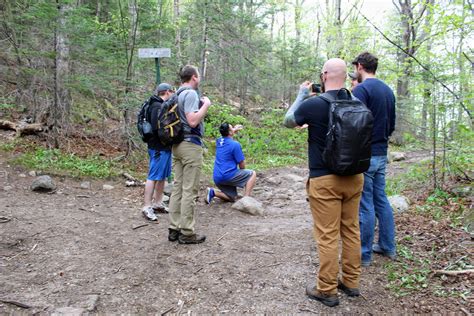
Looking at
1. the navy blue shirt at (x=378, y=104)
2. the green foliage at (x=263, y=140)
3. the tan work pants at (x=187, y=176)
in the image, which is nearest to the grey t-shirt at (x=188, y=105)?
the tan work pants at (x=187, y=176)

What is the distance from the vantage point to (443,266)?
3.76 metres

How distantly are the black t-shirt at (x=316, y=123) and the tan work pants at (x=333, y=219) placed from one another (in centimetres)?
10

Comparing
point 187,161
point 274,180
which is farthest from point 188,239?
point 274,180

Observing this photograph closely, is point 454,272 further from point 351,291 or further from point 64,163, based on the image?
point 64,163

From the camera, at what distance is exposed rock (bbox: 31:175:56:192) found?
6.10 meters

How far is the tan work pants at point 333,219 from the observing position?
117 inches

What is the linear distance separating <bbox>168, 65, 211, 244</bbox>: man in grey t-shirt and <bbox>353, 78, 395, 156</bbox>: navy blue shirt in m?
1.89

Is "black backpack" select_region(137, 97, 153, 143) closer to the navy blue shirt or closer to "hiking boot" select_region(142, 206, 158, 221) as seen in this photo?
"hiking boot" select_region(142, 206, 158, 221)

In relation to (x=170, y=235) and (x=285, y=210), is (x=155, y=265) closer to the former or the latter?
(x=170, y=235)

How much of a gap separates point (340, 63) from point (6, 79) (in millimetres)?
8334

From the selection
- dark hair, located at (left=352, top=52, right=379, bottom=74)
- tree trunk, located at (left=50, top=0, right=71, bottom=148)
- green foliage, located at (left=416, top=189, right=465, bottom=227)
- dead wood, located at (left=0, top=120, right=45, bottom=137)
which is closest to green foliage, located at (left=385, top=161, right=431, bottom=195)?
green foliage, located at (left=416, top=189, right=465, bottom=227)

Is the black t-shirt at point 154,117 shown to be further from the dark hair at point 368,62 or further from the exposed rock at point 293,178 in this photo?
the exposed rock at point 293,178

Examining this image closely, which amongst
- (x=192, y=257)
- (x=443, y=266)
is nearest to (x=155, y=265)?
(x=192, y=257)

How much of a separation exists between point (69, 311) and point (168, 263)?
1.21m
